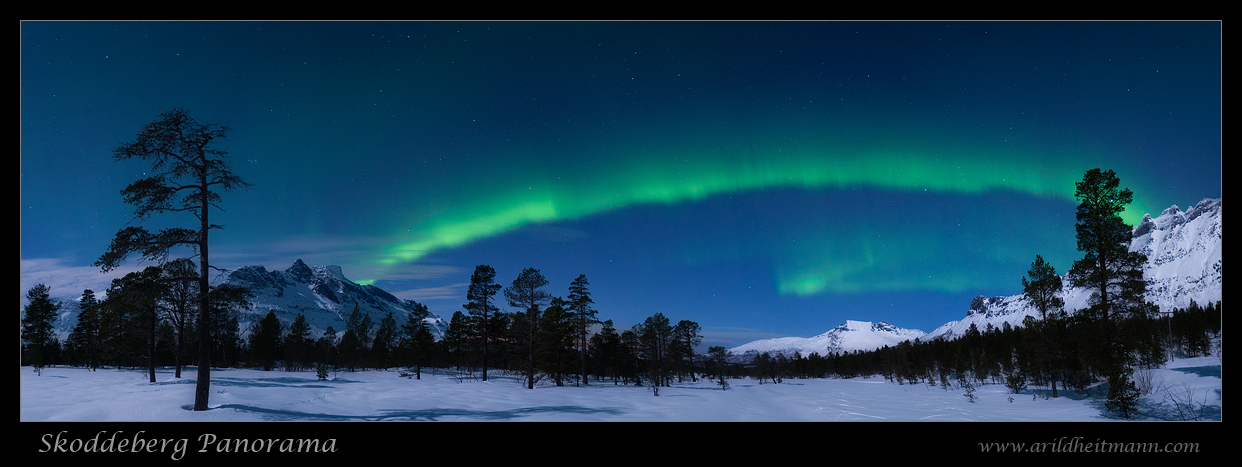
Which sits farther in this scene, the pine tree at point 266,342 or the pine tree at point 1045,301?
the pine tree at point 266,342

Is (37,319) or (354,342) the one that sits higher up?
(37,319)

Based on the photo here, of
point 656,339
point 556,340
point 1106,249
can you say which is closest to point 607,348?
point 656,339

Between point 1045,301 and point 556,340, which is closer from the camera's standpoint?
point 1045,301

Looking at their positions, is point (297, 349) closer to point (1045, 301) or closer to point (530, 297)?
point (530, 297)

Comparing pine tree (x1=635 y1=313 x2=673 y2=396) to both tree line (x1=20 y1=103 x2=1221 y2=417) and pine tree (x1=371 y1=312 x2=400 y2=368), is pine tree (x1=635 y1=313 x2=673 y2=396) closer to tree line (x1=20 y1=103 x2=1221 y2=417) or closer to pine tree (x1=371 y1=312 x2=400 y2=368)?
tree line (x1=20 y1=103 x2=1221 y2=417)

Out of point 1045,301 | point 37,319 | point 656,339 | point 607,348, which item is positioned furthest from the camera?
point 656,339

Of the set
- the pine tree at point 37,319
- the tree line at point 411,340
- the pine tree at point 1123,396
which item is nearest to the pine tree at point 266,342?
the tree line at point 411,340

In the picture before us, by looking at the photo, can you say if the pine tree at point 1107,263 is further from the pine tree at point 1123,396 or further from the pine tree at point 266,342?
the pine tree at point 266,342

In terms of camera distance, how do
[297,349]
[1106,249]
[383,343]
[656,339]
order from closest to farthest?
[1106,249] < [656,339] < [297,349] < [383,343]

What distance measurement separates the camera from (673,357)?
62.0m

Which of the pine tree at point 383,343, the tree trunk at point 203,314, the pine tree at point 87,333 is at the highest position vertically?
the tree trunk at point 203,314

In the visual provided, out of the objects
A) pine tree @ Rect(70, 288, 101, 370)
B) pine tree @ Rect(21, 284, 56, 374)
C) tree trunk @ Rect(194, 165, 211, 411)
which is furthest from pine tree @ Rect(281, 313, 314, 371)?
tree trunk @ Rect(194, 165, 211, 411)

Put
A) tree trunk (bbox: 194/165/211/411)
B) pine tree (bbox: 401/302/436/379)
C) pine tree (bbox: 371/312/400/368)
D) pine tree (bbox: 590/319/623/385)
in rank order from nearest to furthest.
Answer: tree trunk (bbox: 194/165/211/411) < pine tree (bbox: 590/319/623/385) < pine tree (bbox: 401/302/436/379) < pine tree (bbox: 371/312/400/368)
